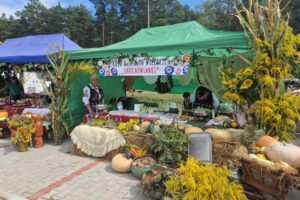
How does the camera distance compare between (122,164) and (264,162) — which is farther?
(122,164)

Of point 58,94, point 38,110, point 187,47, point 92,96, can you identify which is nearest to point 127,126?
point 92,96

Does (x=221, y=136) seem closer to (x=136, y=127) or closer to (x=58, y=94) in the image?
(x=136, y=127)

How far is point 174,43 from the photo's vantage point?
461 cm

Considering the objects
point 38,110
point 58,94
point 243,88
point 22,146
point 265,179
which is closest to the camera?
point 265,179

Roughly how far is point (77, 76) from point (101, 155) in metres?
2.92

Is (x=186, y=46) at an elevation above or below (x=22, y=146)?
above

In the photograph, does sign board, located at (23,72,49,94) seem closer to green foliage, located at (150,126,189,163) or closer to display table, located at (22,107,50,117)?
display table, located at (22,107,50,117)

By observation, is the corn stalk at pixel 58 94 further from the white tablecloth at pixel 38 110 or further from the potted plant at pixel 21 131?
the white tablecloth at pixel 38 110

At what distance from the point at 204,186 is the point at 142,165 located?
1.81 metres

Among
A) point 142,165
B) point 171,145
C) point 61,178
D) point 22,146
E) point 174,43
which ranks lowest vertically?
point 61,178

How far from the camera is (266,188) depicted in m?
2.33

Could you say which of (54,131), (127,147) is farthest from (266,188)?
(54,131)

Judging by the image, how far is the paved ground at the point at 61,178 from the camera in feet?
11.2

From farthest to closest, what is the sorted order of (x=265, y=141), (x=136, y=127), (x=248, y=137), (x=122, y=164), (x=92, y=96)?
(x=92, y=96) < (x=136, y=127) < (x=122, y=164) < (x=248, y=137) < (x=265, y=141)
